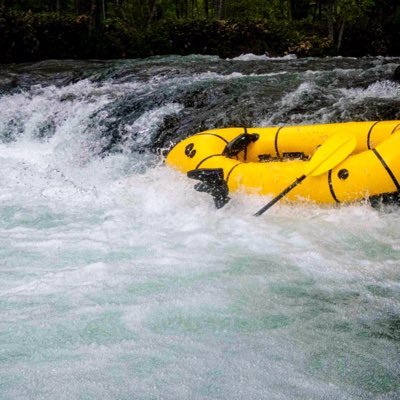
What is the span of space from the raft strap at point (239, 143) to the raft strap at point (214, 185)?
53cm

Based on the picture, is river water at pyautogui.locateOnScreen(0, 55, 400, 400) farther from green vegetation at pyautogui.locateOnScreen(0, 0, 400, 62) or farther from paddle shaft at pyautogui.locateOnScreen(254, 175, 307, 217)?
green vegetation at pyautogui.locateOnScreen(0, 0, 400, 62)

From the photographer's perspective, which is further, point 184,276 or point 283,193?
point 283,193

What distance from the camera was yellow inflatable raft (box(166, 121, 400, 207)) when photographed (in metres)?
4.14

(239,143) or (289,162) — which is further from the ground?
(239,143)

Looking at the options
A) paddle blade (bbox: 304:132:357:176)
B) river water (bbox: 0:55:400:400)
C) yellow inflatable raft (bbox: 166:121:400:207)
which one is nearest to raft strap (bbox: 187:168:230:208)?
yellow inflatable raft (bbox: 166:121:400:207)

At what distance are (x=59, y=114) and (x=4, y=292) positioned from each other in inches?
203

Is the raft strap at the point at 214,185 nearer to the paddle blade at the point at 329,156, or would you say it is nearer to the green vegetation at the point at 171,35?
the paddle blade at the point at 329,156

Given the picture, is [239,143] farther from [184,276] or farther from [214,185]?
[184,276]

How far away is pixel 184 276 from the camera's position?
3332 millimetres

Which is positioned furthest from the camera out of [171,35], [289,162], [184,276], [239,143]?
[171,35]

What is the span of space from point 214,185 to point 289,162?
2.30ft

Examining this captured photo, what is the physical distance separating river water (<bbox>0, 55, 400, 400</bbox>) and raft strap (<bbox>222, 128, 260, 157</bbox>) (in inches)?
22.7

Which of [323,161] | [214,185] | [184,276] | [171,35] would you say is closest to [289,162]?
[323,161]

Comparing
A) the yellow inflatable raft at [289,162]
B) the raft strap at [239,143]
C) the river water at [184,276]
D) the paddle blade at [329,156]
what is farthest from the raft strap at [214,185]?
the paddle blade at [329,156]
